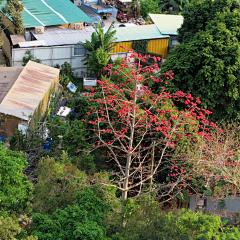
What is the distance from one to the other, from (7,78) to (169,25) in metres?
15.2

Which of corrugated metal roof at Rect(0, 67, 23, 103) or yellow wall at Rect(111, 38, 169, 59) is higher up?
yellow wall at Rect(111, 38, 169, 59)

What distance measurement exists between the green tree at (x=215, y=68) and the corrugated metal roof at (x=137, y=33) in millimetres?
9111

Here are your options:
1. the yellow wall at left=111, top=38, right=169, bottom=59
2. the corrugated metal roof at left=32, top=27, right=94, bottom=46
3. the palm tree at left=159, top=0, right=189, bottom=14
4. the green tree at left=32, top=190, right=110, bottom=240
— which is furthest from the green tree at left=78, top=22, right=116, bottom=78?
the green tree at left=32, top=190, right=110, bottom=240

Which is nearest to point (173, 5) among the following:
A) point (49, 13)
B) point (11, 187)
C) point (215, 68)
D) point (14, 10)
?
point (49, 13)

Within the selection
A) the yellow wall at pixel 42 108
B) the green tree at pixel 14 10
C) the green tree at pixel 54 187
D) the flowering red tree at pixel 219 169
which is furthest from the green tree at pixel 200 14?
the green tree at pixel 54 187

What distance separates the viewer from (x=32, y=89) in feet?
70.5

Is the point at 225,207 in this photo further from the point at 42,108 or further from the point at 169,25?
the point at 169,25

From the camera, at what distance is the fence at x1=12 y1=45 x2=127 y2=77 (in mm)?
25625

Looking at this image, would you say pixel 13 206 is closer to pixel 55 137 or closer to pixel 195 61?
pixel 55 137

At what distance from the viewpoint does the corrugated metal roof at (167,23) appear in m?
30.6

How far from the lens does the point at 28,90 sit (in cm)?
2130

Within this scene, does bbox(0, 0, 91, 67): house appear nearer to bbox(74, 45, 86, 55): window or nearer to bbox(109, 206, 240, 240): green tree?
bbox(74, 45, 86, 55): window

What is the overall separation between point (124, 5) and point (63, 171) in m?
32.2

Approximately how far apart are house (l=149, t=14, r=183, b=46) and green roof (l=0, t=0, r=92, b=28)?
19.4ft
